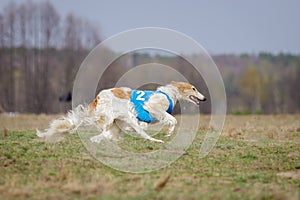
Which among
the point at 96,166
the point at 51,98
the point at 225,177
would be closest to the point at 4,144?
the point at 96,166

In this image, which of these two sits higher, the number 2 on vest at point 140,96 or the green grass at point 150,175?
the number 2 on vest at point 140,96

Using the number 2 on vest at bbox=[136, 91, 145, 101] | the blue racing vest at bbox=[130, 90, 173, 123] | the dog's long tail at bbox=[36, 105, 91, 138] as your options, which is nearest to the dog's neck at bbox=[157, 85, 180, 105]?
the blue racing vest at bbox=[130, 90, 173, 123]

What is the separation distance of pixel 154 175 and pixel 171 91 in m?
6.52

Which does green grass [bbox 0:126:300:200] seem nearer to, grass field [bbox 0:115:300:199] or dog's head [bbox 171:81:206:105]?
grass field [bbox 0:115:300:199]

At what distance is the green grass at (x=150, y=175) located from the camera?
25.1 feet

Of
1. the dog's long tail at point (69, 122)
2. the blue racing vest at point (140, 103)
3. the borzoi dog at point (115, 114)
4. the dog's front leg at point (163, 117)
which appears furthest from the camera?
the dog's front leg at point (163, 117)

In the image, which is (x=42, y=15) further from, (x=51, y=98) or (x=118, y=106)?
(x=118, y=106)

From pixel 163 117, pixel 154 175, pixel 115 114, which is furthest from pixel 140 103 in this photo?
pixel 154 175

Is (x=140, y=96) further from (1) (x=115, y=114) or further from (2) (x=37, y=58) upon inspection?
(2) (x=37, y=58)

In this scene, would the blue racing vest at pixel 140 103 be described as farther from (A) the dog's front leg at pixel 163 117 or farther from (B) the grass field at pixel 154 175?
(B) the grass field at pixel 154 175

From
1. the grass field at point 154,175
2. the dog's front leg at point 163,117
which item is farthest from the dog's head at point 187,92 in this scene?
the grass field at point 154,175

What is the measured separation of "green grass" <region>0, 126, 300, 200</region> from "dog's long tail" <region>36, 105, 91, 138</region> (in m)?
0.29

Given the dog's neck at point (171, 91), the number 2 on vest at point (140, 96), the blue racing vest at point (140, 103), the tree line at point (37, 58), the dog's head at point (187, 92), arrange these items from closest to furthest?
the blue racing vest at point (140, 103), the number 2 on vest at point (140, 96), the dog's neck at point (171, 91), the dog's head at point (187, 92), the tree line at point (37, 58)

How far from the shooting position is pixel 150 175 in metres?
9.16
